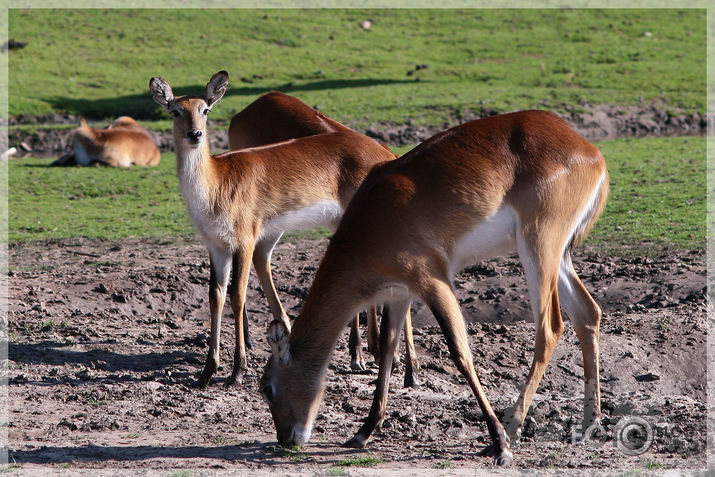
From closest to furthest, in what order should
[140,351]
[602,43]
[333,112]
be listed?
1. [140,351]
2. [333,112]
3. [602,43]

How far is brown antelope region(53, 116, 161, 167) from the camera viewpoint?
42.7 ft

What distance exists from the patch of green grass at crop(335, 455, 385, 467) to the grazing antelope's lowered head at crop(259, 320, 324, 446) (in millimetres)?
259

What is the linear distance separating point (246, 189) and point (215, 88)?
69 centimetres

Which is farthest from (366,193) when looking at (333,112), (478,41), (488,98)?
(478,41)

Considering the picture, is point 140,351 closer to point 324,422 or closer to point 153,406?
point 153,406

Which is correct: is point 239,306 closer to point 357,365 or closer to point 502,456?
point 357,365

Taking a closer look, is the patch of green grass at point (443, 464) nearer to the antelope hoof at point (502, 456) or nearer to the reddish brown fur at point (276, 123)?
the antelope hoof at point (502, 456)

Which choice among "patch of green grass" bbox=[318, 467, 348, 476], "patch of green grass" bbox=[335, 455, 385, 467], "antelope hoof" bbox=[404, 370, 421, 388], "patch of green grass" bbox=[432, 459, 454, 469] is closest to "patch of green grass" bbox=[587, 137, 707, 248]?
"antelope hoof" bbox=[404, 370, 421, 388]

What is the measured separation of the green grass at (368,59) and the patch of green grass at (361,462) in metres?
10.9

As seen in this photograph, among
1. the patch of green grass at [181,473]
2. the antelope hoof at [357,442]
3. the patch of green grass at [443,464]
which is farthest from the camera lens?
the antelope hoof at [357,442]

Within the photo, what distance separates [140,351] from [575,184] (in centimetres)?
323

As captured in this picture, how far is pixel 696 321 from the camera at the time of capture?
6488 mm

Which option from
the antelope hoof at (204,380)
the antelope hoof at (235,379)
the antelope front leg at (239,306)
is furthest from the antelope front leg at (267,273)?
the antelope hoof at (204,380)

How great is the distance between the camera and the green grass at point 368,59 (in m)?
16.9
